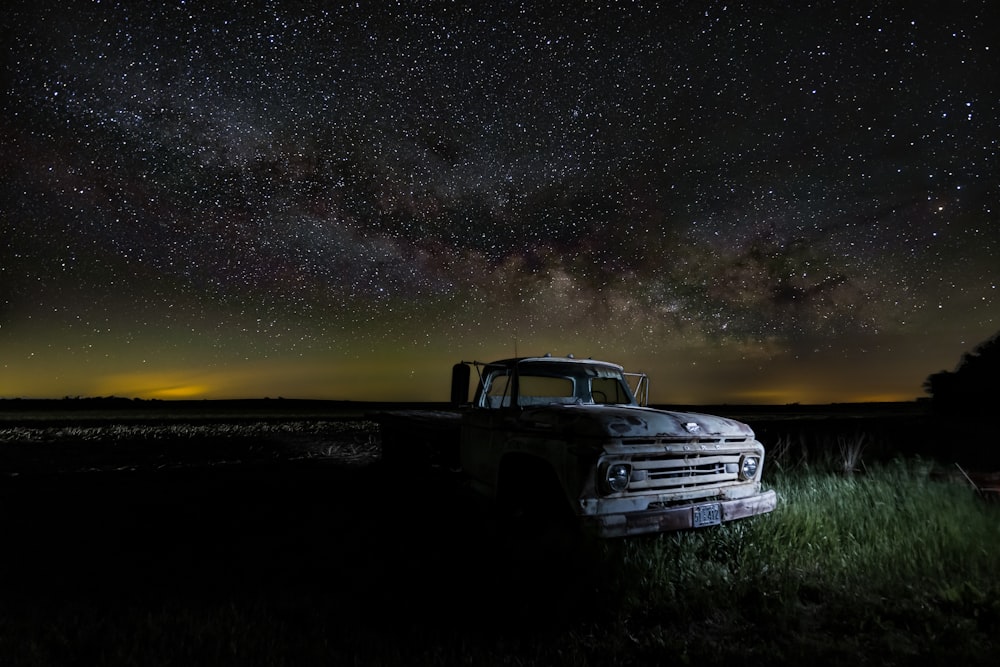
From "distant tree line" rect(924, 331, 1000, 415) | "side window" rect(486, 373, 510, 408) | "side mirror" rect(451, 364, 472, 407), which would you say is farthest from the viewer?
"distant tree line" rect(924, 331, 1000, 415)

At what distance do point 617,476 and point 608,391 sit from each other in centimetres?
278

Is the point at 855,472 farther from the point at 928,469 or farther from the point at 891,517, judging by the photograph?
the point at 891,517

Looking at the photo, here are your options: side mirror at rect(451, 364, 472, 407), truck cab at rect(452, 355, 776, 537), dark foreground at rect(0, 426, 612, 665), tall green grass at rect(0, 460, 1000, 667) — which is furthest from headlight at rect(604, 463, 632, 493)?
side mirror at rect(451, 364, 472, 407)

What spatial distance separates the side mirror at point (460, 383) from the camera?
A: 6617mm

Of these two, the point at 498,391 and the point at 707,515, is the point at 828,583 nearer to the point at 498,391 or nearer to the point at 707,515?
the point at 707,515

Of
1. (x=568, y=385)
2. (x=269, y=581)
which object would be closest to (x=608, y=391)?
(x=568, y=385)

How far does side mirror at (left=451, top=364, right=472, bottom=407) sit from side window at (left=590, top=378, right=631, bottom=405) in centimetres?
192

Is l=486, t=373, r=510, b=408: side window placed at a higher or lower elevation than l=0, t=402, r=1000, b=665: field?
higher

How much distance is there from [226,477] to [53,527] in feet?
14.9

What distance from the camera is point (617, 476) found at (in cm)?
498

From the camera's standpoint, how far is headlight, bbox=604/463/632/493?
4941 mm

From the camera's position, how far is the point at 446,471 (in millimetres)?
7719

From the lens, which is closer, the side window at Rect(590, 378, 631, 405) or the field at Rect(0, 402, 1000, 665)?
the field at Rect(0, 402, 1000, 665)

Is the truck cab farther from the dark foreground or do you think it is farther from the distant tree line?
the distant tree line
